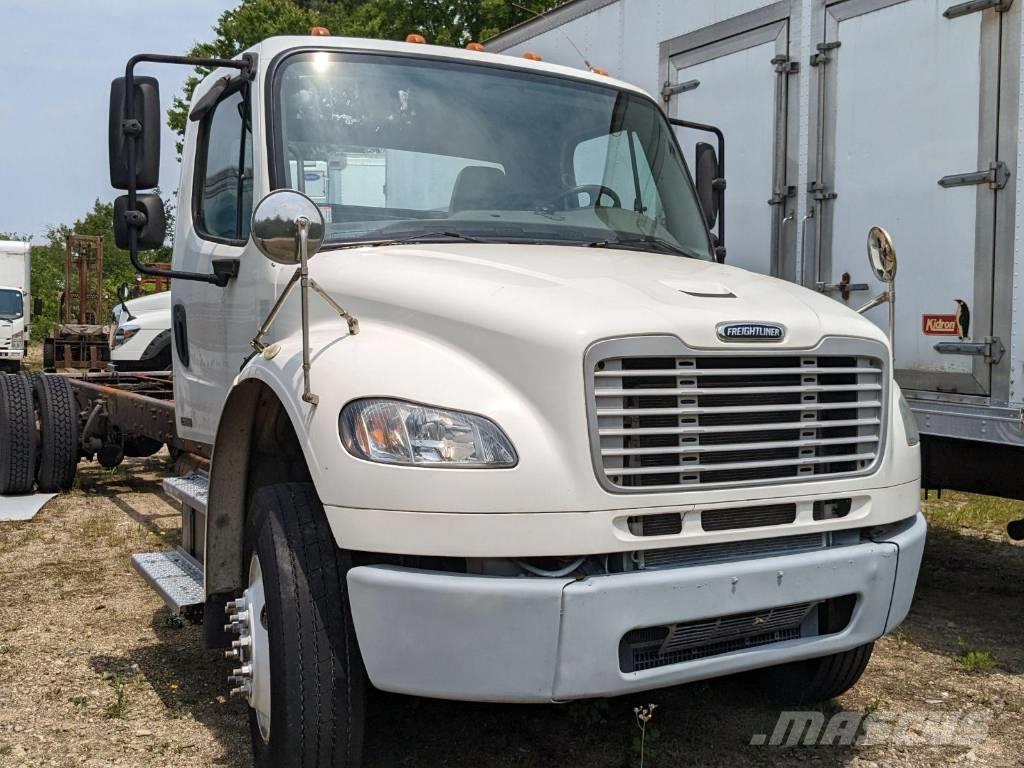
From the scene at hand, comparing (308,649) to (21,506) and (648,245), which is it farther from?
(21,506)

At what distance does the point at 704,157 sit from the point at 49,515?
5511mm

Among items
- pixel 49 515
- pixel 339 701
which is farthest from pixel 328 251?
pixel 49 515

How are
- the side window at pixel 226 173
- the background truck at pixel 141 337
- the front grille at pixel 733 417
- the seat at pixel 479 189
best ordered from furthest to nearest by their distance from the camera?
the background truck at pixel 141 337 < the side window at pixel 226 173 < the seat at pixel 479 189 < the front grille at pixel 733 417

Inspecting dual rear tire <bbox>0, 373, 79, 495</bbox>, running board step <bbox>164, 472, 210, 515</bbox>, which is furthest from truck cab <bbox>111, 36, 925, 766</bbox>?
dual rear tire <bbox>0, 373, 79, 495</bbox>

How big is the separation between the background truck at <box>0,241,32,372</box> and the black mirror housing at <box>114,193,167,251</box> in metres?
22.8

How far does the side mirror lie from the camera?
5.20m

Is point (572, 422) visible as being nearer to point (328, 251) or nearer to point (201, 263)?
point (328, 251)

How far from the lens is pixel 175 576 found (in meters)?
4.36

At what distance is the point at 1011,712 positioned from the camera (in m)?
4.21

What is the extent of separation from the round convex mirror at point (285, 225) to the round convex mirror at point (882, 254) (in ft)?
6.72

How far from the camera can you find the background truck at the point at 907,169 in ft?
15.4

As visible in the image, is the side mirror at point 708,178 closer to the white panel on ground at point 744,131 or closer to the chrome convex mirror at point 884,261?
the white panel on ground at point 744,131

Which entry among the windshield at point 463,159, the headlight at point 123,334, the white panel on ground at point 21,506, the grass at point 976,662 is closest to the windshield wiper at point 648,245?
the windshield at point 463,159

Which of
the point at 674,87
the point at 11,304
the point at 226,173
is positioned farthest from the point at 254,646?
the point at 11,304
